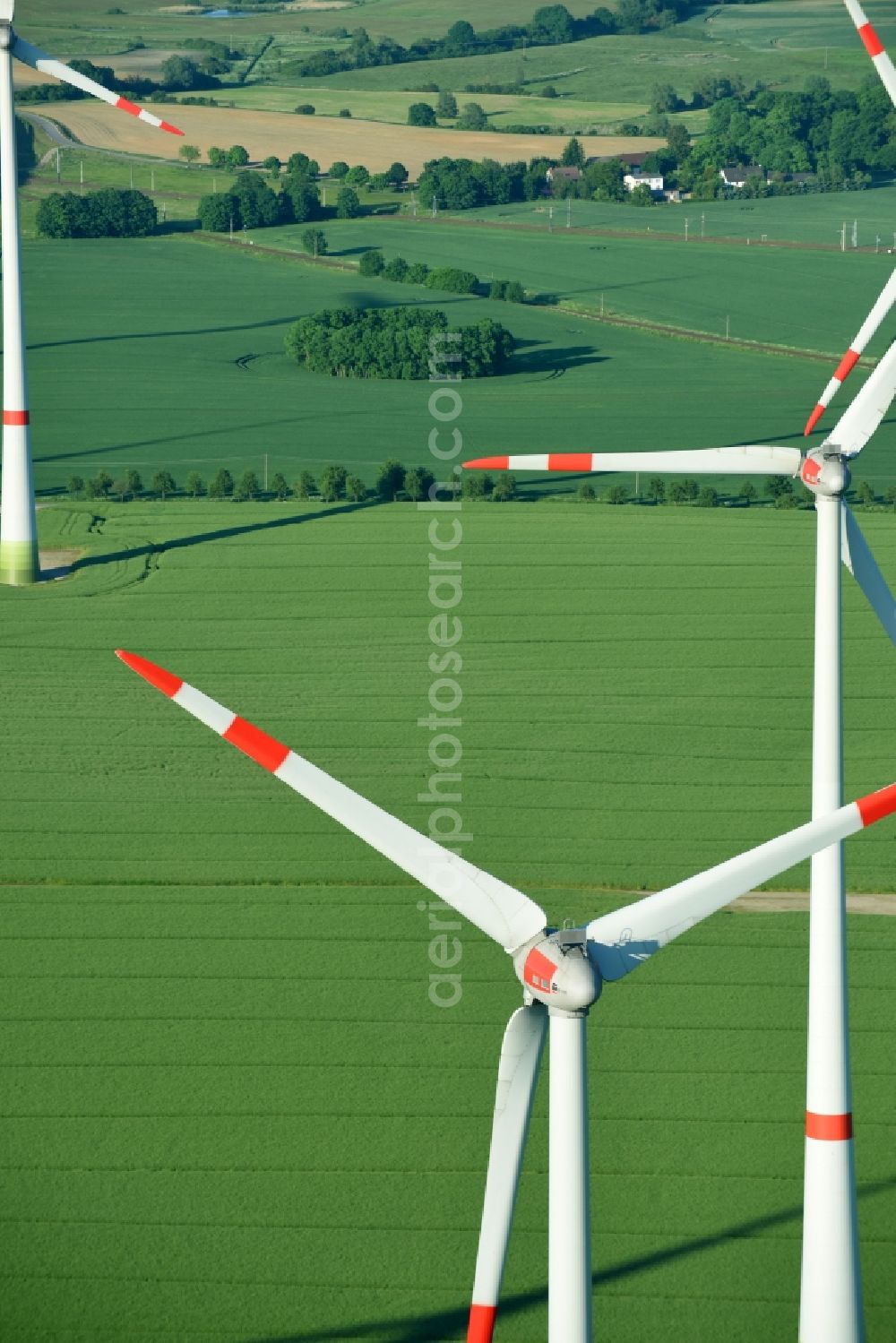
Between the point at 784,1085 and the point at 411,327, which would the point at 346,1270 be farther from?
the point at 411,327

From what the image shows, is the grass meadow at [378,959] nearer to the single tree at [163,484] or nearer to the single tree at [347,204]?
the single tree at [163,484]

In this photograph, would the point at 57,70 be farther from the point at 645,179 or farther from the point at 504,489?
the point at 645,179

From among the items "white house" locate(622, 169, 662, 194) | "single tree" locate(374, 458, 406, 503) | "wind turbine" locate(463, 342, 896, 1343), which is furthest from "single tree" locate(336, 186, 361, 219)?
"wind turbine" locate(463, 342, 896, 1343)

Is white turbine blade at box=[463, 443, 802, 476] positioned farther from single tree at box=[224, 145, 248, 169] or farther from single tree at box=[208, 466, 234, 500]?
single tree at box=[224, 145, 248, 169]

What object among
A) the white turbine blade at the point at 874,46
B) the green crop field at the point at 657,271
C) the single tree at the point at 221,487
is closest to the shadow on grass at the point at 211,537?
the single tree at the point at 221,487

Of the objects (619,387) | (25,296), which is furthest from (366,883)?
(25,296)

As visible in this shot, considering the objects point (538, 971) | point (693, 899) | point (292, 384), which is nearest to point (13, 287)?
point (292, 384)
